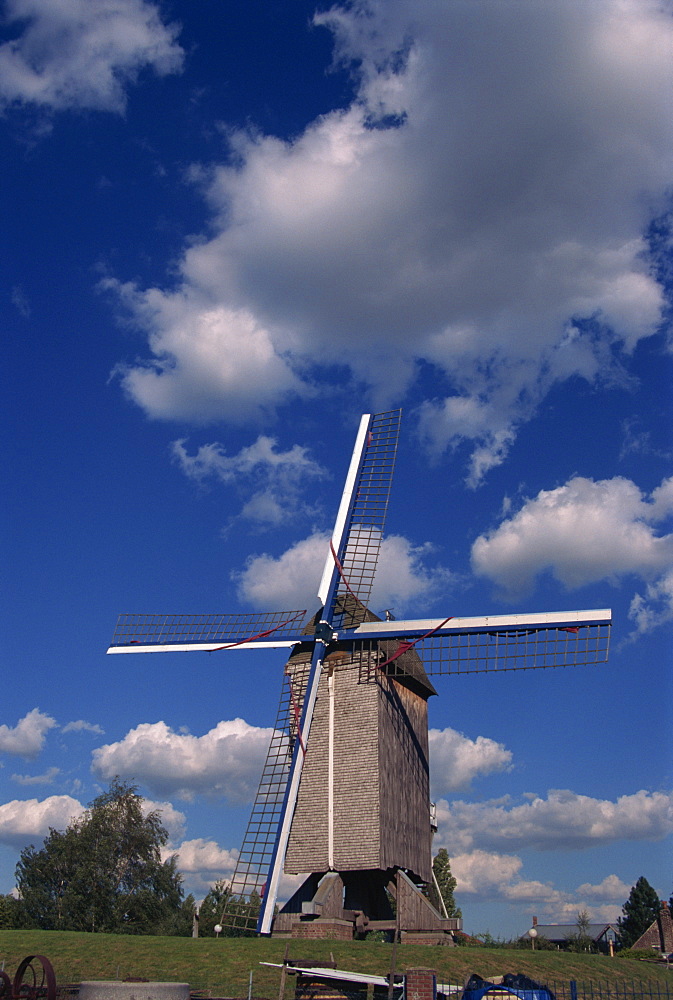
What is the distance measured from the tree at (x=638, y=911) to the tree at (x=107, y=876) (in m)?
43.9

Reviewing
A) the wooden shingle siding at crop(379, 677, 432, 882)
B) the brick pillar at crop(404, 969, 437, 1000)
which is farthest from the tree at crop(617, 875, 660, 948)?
the brick pillar at crop(404, 969, 437, 1000)

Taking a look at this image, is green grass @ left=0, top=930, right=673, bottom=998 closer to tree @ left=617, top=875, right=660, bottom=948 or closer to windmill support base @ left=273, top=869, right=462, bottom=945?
windmill support base @ left=273, top=869, right=462, bottom=945

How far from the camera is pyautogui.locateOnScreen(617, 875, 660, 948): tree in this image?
239 ft

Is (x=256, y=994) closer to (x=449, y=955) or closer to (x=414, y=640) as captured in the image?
(x=449, y=955)

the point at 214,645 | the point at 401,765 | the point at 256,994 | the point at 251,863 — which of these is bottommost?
the point at 256,994

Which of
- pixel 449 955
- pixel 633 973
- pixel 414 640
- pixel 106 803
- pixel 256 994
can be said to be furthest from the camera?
pixel 106 803

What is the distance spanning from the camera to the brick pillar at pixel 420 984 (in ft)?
46.3

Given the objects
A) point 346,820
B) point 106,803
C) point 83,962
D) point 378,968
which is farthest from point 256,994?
point 106,803

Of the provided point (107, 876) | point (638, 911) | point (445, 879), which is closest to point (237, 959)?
point (107, 876)

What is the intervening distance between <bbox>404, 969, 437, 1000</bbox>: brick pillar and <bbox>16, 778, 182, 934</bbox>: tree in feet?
108

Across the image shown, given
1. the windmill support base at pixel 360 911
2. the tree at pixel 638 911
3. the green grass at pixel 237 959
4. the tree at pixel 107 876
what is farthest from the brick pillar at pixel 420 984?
the tree at pixel 638 911

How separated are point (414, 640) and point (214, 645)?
253 inches

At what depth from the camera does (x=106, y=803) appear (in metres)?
45.3

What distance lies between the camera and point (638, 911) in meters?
74.5
